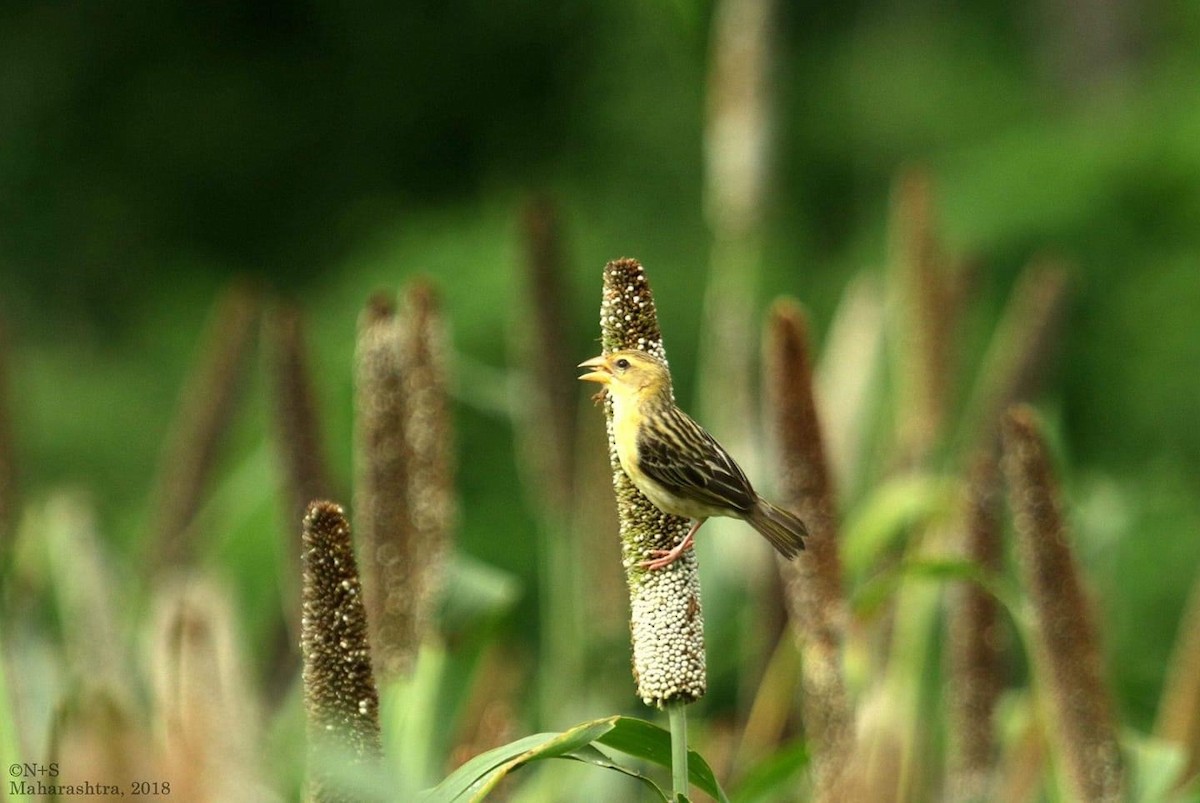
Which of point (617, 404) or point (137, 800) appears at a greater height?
point (617, 404)

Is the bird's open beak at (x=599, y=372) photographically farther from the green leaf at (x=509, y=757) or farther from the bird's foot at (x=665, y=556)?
the green leaf at (x=509, y=757)

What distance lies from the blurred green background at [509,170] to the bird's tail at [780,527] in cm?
452

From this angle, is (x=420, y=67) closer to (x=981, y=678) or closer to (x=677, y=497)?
(x=981, y=678)

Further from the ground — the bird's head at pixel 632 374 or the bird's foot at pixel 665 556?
the bird's head at pixel 632 374

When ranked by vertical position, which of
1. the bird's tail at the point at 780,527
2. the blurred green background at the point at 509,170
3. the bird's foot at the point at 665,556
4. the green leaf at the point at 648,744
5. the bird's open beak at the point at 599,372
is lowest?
the green leaf at the point at 648,744

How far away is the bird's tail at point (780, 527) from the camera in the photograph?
232cm

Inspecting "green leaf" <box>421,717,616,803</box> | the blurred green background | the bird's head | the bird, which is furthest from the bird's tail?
the blurred green background

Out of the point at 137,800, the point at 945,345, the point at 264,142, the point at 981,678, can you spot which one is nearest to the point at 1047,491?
the point at 981,678

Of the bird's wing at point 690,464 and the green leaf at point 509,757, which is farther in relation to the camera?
the bird's wing at point 690,464

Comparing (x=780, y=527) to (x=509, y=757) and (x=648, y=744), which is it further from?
(x=509, y=757)

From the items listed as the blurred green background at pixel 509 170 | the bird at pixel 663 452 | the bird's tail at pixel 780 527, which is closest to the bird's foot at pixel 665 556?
the bird at pixel 663 452

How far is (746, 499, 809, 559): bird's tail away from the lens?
2322 millimetres

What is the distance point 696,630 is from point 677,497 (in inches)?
6.2

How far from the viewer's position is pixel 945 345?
3779 millimetres
